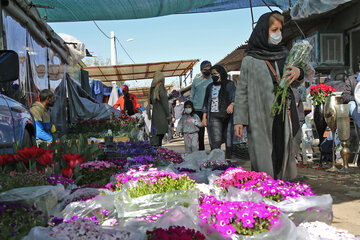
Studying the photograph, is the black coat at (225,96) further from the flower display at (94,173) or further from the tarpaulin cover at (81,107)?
the tarpaulin cover at (81,107)

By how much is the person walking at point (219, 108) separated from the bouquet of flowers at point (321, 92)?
1.88 m

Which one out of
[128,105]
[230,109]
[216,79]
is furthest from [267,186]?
[128,105]

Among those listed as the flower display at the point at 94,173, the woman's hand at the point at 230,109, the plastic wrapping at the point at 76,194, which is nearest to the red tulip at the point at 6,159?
the plastic wrapping at the point at 76,194

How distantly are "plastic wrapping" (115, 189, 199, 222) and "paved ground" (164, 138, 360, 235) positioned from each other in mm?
1730

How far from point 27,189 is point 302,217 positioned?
7.80ft

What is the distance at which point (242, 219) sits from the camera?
277cm

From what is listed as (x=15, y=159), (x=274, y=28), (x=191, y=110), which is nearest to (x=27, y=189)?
(x=15, y=159)

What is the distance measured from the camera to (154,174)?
395 cm

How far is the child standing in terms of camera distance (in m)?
9.20

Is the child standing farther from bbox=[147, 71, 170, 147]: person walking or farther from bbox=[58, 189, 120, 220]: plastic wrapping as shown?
bbox=[58, 189, 120, 220]: plastic wrapping

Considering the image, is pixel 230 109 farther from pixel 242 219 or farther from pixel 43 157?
pixel 242 219

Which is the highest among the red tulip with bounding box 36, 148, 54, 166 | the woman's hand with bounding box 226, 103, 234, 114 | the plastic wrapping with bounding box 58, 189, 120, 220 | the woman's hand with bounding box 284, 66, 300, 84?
the woman's hand with bounding box 284, 66, 300, 84

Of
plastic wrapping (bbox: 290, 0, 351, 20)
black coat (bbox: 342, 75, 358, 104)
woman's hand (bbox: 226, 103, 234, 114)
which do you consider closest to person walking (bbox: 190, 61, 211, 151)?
woman's hand (bbox: 226, 103, 234, 114)

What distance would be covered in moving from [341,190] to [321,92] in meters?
3.03
